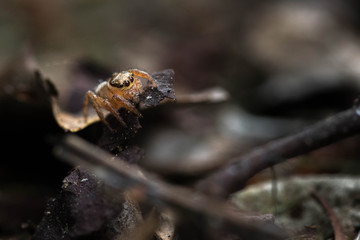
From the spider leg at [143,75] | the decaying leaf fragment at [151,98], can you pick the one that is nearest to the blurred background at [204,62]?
the decaying leaf fragment at [151,98]

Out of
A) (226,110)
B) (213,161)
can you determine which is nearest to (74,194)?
(213,161)

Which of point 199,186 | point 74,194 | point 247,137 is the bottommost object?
point 74,194

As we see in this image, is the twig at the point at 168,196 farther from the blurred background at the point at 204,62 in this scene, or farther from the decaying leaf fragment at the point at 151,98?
the blurred background at the point at 204,62

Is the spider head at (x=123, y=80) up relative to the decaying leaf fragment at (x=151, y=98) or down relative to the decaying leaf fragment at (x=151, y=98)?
up

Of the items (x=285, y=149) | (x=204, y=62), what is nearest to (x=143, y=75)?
(x=285, y=149)

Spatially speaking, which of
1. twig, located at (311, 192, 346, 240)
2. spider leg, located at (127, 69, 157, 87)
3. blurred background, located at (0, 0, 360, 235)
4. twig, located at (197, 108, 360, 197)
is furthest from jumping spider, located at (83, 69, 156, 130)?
twig, located at (311, 192, 346, 240)

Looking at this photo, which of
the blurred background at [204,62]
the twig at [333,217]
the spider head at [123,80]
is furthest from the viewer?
the blurred background at [204,62]

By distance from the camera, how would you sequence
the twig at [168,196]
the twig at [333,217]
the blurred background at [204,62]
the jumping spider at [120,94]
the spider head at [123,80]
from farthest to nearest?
the blurred background at [204,62]
the spider head at [123,80]
the jumping spider at [120,94]
the twig at [333,217]
the twig at [168,196]

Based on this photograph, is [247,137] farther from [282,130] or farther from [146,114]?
[146,114]
